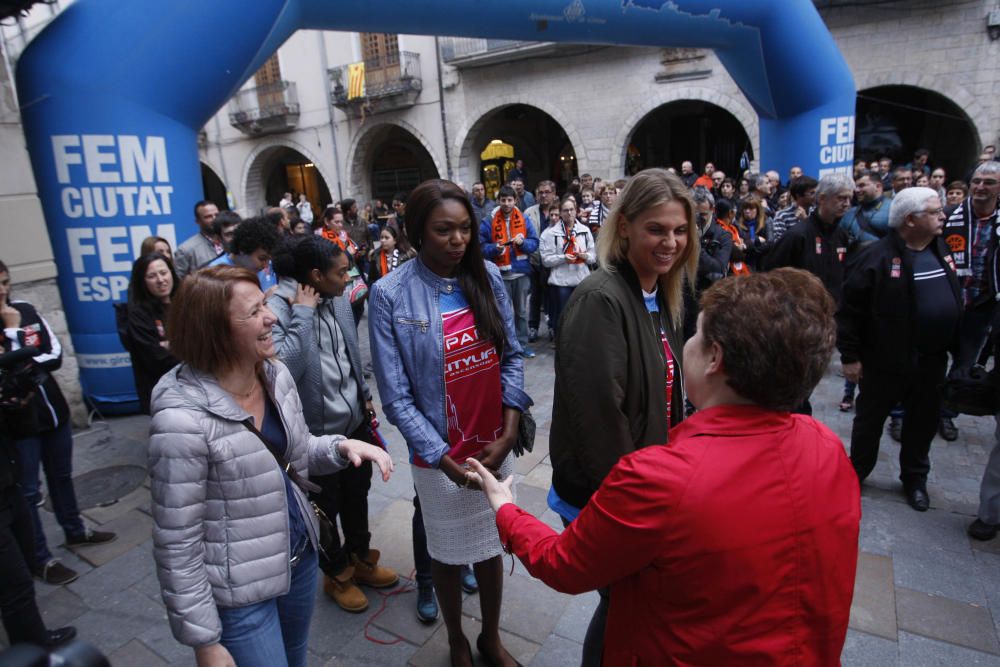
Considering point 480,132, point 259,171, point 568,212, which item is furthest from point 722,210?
point 259,171

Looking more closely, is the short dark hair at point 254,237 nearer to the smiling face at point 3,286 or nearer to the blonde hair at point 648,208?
the smiling face at point 3,286

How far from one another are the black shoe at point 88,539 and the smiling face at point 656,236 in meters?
3.53

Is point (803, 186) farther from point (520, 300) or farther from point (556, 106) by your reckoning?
point (556, 106)

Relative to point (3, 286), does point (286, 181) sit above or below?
above

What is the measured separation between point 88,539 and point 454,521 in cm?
264

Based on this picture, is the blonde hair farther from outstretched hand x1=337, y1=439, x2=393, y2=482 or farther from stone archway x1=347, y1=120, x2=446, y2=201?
stone archway x1=347, y1=120, x2=446, y2=201

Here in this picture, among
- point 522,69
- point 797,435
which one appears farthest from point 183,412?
point 522,69

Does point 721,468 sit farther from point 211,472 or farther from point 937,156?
point 937,156

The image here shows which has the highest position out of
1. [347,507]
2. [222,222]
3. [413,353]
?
[222,222]

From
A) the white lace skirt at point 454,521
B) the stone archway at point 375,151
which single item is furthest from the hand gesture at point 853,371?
the stone archway at point 375,151

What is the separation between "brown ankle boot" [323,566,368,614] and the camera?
2822 mm

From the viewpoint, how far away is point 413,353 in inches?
85.4

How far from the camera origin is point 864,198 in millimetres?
5582

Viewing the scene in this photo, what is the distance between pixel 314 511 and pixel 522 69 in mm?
16364
